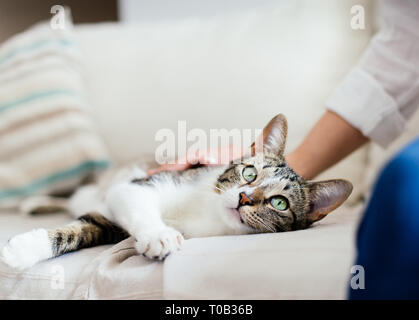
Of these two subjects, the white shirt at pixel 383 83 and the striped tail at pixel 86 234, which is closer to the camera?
the striped tail at pixel 86 234

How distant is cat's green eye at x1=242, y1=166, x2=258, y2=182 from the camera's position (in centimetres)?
78

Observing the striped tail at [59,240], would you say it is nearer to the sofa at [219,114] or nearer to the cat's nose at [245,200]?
the sofa at [219,114]

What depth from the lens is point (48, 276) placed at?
2.27ft

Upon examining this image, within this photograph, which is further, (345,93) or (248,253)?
(345,93)

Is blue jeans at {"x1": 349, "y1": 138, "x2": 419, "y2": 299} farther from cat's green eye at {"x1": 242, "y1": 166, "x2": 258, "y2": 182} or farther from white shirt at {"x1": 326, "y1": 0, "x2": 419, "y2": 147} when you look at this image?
white shirt at {"x1": 326, "y1": 0, "x2": 419, "y2": 147}

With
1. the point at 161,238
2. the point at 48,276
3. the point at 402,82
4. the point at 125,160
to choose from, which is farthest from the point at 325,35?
the point at 48,276

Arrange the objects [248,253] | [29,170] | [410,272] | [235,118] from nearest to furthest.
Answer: [410,272] → [248,253] → [235,118] → [29,170]

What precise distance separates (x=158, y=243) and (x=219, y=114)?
61 cm

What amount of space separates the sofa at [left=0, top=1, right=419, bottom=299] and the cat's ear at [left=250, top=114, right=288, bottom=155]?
60 millimetres

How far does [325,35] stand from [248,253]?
2.82ft

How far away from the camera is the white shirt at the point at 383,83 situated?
92 cm
